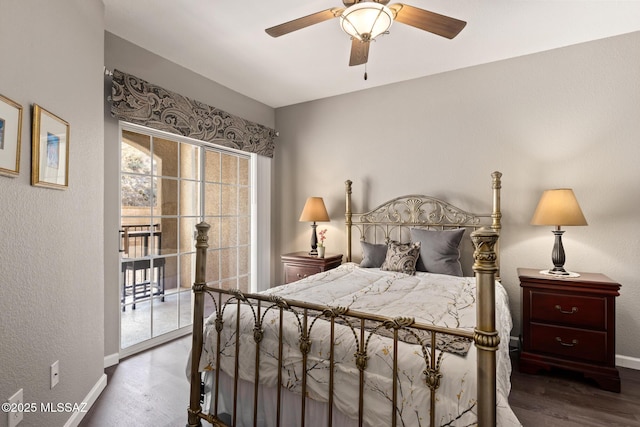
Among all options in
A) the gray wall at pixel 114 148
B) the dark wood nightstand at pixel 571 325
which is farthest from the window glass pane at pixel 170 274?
the dark wood nightstand at pixel 571 325

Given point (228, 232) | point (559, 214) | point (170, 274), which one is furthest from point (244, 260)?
point (559, 214)

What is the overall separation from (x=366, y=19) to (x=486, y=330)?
5.30 feet

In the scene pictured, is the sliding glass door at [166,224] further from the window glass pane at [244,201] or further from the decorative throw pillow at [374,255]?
the decorative throw pillow at [374,255]

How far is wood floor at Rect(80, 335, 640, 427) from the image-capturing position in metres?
1.98

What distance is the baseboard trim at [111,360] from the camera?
104 inches

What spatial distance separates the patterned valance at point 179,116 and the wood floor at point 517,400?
2021mm

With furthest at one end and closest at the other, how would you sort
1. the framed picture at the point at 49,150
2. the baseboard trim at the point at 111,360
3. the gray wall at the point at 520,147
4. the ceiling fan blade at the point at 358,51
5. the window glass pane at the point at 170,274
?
the window glass pane at the point at 170,274 < the gray wall at the point at 520,147 < the baseboard trim at the point at 111,360 < the ceiling fan blade at the point at 358,51 < the framed picture at the point at 49,150

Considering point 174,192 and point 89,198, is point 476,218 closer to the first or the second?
point 174,192

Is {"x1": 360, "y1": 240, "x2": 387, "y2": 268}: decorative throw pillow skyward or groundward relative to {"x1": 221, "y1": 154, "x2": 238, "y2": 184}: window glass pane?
groundward

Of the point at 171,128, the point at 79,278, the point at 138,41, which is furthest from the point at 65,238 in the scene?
the point at 138,41

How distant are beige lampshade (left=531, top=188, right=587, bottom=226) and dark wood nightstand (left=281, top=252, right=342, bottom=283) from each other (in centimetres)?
201

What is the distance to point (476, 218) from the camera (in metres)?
3.27

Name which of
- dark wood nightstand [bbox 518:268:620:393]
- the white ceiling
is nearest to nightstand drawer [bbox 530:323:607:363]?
dark wood nightstand [bbox 518:268:620:393]

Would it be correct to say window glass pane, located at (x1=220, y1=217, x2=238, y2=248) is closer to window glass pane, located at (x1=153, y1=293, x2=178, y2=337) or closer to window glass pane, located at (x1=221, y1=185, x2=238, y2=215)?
window glass pane, located at (x1=221, y1=185, x2=238, y2=215)
